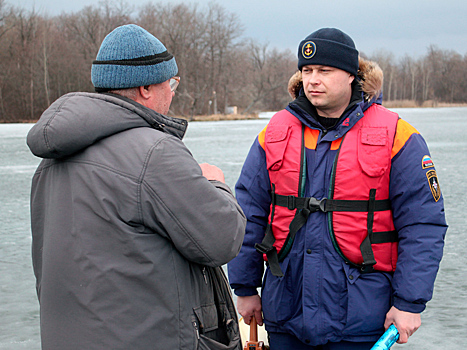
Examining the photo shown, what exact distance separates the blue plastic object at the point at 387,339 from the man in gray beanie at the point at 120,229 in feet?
2.39

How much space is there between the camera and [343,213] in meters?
2.10

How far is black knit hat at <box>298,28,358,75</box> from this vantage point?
2.21 meters

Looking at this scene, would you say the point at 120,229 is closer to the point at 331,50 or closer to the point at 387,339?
the point at 387,339

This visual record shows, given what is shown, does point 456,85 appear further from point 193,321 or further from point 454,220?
point 193,321

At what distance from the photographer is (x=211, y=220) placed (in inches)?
62.5

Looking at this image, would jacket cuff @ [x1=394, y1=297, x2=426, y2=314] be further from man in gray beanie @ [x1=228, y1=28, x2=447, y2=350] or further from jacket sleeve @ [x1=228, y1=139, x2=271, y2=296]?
jacket sleeve @ [x1=228, y1=139, x2=271, y2=296]

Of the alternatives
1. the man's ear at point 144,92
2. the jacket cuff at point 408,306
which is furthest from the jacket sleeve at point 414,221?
the man's ear at point 144,92

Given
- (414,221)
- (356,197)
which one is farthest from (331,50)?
(414,221)

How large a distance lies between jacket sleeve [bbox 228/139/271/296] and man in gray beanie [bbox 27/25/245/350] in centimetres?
68

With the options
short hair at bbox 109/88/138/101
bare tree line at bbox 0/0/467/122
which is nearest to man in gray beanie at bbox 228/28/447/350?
short hair at bbox 109/88/138/101

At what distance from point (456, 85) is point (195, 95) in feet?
180

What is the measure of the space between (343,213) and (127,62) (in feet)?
3.41

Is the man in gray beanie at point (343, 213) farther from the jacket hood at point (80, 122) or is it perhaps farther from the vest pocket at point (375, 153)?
the jacket hood at point (80, 122)

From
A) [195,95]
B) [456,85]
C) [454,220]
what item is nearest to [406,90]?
[456,85]
